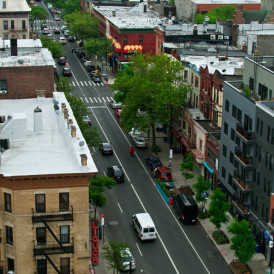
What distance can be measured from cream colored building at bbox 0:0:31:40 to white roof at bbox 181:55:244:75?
47.1 m

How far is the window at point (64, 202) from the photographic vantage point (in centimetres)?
4978

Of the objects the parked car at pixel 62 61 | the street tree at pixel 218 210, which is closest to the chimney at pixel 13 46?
the street tree at pixel 218 210

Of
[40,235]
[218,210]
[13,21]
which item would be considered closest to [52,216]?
[40,235]

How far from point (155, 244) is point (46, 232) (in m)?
22.7

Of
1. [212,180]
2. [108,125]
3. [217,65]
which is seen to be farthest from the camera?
[108,125]

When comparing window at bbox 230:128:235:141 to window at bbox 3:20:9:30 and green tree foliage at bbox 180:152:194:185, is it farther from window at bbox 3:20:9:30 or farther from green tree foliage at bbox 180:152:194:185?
window at bbox 3:20:9:30

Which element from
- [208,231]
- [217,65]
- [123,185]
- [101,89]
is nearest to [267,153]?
[208,231]

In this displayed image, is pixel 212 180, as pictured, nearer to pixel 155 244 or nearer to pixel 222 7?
pixel 155 244

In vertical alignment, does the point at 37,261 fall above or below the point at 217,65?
below

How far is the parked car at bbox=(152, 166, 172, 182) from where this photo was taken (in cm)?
8738

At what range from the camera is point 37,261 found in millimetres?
50375

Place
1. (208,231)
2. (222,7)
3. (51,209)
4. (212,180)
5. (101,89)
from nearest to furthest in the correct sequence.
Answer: (51,209) < (208,231) < (212,180) < (101,89) < (222,7)

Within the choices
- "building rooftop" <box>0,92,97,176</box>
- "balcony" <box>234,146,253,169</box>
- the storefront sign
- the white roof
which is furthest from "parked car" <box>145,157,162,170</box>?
the storefront sign

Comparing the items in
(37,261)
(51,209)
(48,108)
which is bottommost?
(37,261)
